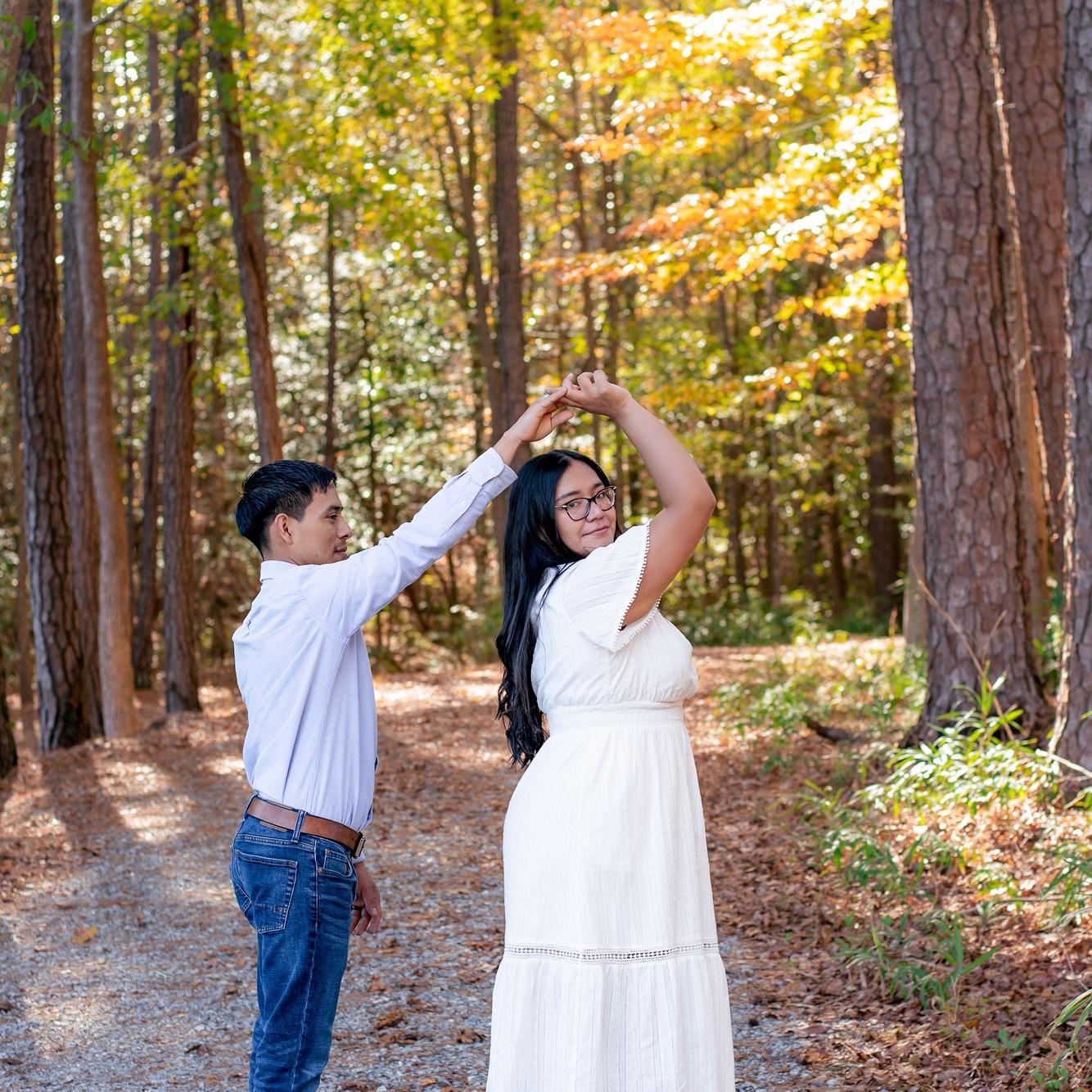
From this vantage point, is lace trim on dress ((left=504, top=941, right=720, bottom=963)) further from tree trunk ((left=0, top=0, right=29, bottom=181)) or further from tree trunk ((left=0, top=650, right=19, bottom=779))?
tree trunk ((left=0, top=650, right=19, bottom=779))

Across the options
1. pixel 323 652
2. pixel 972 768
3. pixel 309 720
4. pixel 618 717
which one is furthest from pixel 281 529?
pixel 972 768

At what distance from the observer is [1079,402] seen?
5.99 m

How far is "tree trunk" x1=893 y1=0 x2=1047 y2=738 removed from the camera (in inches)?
299

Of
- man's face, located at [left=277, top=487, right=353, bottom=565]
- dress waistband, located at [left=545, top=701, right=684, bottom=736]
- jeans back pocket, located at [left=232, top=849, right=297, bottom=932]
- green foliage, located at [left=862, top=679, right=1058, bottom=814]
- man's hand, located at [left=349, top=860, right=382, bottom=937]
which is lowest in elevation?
green foliage, located at [left=862, top=679, right=1058, bottom=814]

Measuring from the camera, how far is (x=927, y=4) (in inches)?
311

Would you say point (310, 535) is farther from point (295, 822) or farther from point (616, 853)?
point (616, 853)

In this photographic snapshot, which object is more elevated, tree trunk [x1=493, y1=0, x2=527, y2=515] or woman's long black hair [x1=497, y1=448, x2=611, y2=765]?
tree trunk [x1=493, y1=0, x2=527, y2=515]

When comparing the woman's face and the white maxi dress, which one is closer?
the white maxi dress

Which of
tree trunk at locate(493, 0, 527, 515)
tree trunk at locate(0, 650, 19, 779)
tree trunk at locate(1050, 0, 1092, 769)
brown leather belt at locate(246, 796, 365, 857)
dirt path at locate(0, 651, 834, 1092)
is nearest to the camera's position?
brown leather belt at locate(246, 796, 365, 857)

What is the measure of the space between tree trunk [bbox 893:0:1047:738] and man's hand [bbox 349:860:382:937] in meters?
4.96

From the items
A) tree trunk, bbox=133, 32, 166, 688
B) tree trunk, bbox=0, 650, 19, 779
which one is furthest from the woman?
tree trunk, bbox=133, 32, 166, 688

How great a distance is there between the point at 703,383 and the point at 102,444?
7650 millimetres

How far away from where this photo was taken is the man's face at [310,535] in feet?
10.5

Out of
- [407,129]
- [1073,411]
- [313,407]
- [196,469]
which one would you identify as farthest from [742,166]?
[1073,411]
